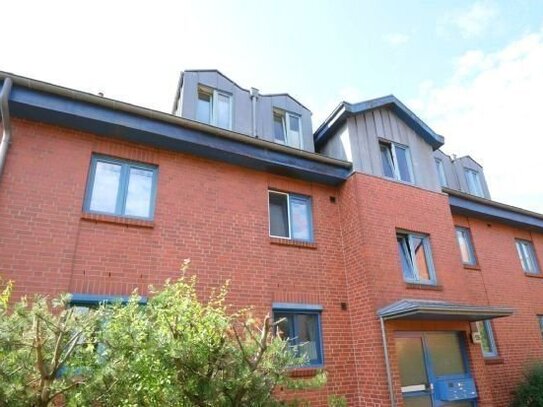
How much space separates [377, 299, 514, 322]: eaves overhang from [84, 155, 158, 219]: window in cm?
533

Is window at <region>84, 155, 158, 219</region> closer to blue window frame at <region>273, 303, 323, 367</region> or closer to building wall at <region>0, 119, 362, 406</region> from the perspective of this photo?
building wall at <region>0, 119, 362, 406</region>

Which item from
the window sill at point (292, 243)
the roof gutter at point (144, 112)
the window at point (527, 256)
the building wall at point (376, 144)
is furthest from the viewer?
the window at point (527, 256)

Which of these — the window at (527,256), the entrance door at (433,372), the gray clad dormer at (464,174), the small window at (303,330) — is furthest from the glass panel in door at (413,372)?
the window at (527,256)

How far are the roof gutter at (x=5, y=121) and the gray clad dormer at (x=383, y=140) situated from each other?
23.9 feet

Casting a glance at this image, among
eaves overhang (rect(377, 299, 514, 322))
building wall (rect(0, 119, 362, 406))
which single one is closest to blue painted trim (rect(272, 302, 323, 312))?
building wall (rect(0, 119, 362, 406))

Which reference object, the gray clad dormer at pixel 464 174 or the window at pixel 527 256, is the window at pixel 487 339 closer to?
the window at pixel 527 256

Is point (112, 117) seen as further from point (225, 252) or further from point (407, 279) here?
point (407, 279)

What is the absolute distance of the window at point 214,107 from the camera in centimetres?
907

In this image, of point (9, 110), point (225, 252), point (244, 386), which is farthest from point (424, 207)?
point (9, 110)

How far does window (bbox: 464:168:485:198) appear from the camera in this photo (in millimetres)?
14211

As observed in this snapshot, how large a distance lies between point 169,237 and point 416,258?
6160 millimetres

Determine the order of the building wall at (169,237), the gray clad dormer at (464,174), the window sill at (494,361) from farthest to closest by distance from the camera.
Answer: the gray clad dormer at (464,174) < the window sill at (494,361) < the building wall at (169,237)

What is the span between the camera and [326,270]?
28.1 feet

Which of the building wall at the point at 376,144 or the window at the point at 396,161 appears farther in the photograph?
the window at the point at 396,161
